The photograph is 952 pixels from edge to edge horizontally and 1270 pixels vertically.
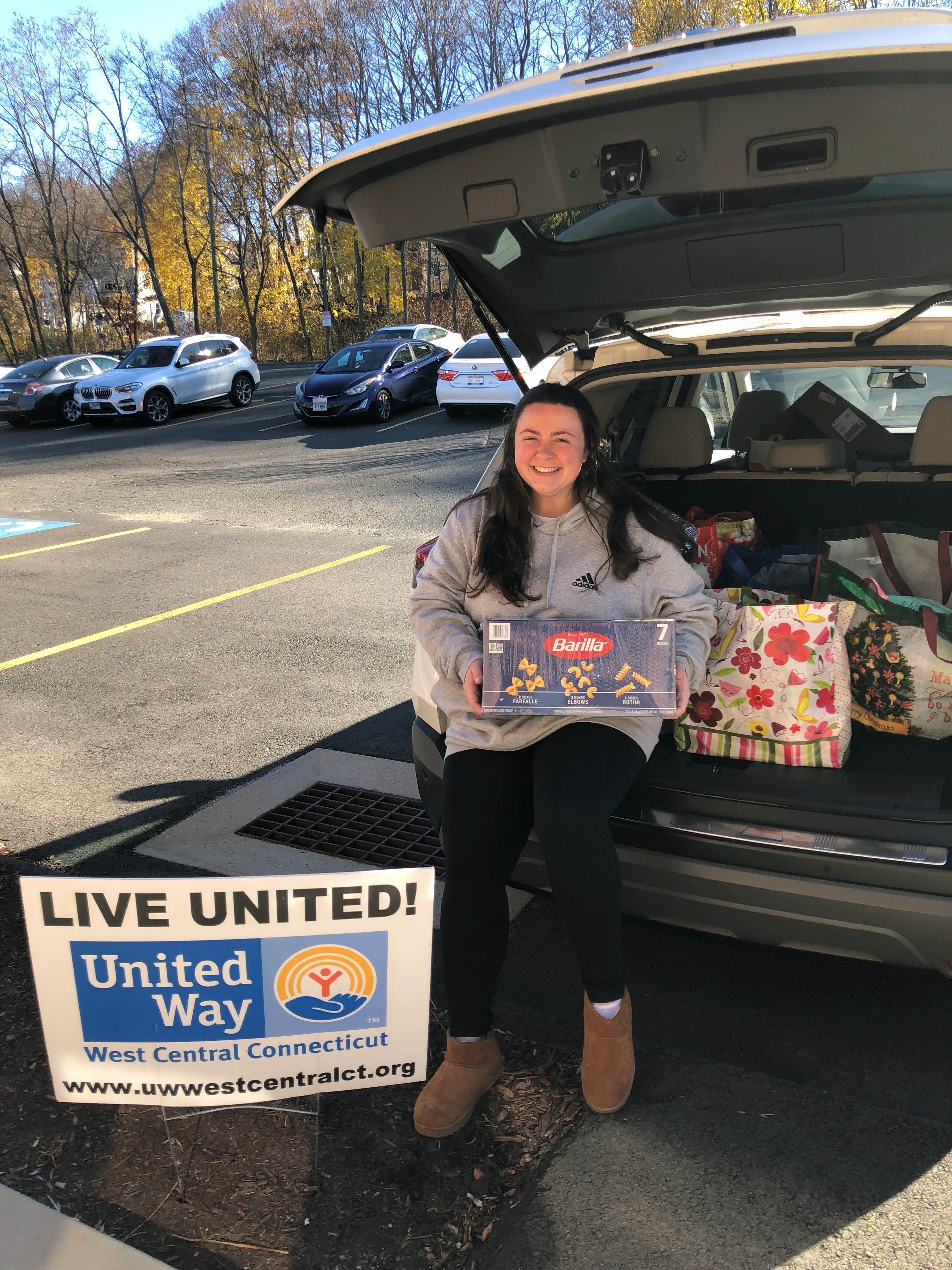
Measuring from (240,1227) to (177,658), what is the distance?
4.07 m

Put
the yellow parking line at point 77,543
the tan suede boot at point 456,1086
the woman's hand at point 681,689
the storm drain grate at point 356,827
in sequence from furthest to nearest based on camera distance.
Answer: the yellow parking line at point 77,543 < the storm drain grate at point 356,827 < the woman's hand at point 681,689 < the tan suede boot at point 456,1086

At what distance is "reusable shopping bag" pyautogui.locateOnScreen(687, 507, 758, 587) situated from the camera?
338cm

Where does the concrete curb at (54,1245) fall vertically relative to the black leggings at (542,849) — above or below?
below

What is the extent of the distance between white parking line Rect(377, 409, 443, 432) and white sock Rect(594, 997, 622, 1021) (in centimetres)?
1522

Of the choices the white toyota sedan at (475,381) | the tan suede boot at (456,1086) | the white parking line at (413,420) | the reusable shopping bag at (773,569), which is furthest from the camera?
the white parking line at (413,420)

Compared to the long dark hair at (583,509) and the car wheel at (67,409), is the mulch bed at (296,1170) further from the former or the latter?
the car wheel at (67,409)

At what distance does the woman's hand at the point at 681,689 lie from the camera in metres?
2.35

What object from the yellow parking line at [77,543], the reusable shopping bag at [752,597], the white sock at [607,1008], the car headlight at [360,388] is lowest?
the yellow parking line at [77,543]

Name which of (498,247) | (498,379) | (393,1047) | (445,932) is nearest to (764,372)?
(498,247)

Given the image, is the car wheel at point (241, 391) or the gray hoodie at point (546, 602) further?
the car wheel at point (241, 391)

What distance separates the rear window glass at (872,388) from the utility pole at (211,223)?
137ft

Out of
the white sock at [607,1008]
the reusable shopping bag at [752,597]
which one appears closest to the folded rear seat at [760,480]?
the reusable shopping bag at [752,597]

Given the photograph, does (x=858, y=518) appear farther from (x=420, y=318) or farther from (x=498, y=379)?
(x=420, y=318)

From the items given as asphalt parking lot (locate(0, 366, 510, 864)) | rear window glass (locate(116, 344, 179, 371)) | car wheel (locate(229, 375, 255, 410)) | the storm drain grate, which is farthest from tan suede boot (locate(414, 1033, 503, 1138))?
car wheel (locate(229, 375, 255, 410))
